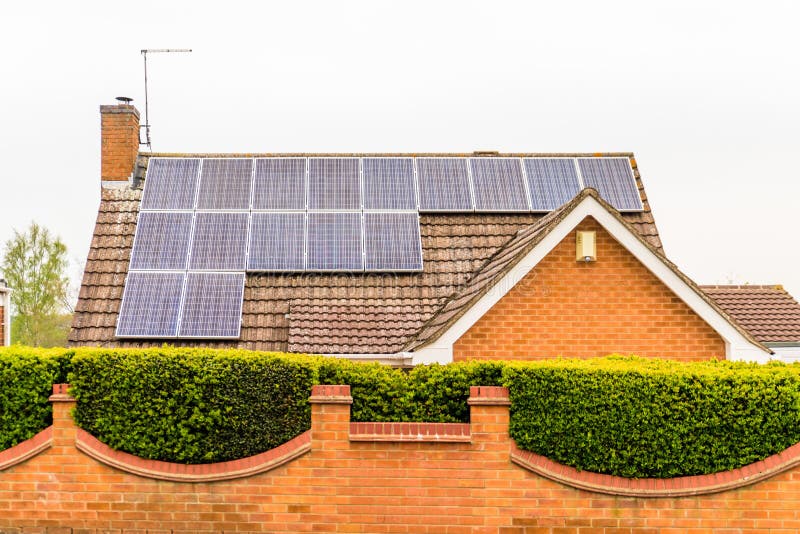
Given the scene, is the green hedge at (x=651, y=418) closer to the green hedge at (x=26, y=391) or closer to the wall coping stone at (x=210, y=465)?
the wall coping stone at (x=210, y=465)

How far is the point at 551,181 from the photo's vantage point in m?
18.4

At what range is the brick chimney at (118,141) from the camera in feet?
61.0

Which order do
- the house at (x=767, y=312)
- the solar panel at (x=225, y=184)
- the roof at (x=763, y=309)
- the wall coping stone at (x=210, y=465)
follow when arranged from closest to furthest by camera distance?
the wall coping stone at (x=210, y=465) → the house at (x=767, y=312) → the roof at (x=763, y=309) → the solar panel at (x=225, y=184)

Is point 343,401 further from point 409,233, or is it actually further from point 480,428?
point 409,233

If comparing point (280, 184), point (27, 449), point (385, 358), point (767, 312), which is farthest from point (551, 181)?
point (27, 449)

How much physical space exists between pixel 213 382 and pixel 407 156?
1056 cm

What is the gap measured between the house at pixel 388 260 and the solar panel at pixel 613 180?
42 millimetres

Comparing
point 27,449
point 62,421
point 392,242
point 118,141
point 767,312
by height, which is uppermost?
point 118,141

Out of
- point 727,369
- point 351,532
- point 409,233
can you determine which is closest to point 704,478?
point 727,369

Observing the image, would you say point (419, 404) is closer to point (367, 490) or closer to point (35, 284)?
point (367, 490)

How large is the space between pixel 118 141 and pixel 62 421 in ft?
33.9

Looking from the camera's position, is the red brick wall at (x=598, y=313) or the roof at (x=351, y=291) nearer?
the red brick wall at (x=598, y=313)

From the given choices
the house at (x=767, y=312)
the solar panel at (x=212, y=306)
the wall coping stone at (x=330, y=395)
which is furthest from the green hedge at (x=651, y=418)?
the house at (x=767, y=312)

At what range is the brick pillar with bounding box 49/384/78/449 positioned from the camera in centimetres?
991
